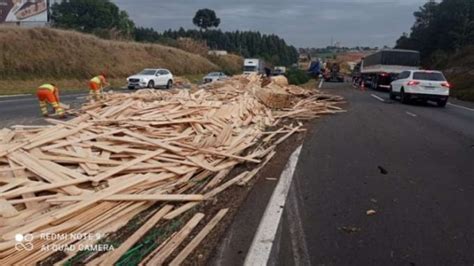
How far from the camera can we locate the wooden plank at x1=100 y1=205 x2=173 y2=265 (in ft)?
14.0

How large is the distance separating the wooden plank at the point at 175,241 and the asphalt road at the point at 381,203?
0.98m

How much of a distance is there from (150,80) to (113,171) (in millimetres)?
32191

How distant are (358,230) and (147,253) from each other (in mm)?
2317

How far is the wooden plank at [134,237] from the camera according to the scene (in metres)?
4.26

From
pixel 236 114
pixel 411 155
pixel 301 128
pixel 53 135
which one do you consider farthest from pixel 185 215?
pixel 301 128

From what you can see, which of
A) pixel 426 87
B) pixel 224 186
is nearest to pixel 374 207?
pixel 224 186

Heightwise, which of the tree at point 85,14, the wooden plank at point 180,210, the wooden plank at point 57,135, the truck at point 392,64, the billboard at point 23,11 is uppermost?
the tree at point 85,14

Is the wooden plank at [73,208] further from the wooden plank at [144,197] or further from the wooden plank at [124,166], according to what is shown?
the wooden plank at [124,166]

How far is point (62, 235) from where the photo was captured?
4.66 meters

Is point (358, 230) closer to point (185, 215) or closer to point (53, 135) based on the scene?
point (185, 215)

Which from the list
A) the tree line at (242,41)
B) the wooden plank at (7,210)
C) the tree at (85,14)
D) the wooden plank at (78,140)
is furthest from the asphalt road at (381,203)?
the tree line at (242,41)

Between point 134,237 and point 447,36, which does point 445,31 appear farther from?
point 134,237

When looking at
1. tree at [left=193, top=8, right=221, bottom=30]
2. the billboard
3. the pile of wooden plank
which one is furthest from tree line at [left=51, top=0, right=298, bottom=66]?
the pile of wooden plank

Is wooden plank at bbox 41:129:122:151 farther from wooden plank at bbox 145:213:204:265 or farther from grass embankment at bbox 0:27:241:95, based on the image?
grass embankment at bbox 0:27:241:95
